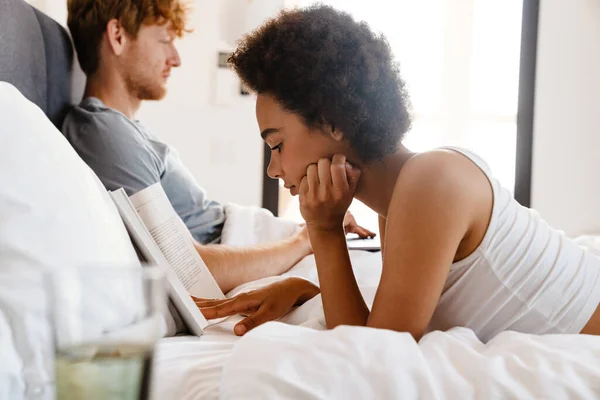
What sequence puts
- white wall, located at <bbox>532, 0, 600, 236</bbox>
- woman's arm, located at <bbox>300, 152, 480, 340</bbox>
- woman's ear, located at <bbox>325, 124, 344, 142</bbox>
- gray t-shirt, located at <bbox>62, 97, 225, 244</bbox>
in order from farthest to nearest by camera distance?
white wall, located at <bbox>532, 0, 600, 236</bbox> < gray t-shirt, located at <bbox>62, 97, 225, 244</bbox> < woman's ear, located at <bbox>325, 124, 344, 142</bbox> < woman's arm, located at <bbox>300, 152, 480, 340</bbox>

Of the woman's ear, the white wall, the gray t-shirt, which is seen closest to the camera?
the woman's ear

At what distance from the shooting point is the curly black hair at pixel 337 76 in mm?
1106

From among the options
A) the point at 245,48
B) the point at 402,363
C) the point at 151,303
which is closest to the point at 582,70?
the point at 245,48

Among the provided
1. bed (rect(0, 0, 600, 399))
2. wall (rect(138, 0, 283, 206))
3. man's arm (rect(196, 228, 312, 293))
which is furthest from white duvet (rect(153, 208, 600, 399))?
wall (rect(138, 0, 283, 206))

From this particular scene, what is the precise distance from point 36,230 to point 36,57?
2.56 feet

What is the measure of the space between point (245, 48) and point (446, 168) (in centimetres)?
49

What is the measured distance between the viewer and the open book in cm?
107

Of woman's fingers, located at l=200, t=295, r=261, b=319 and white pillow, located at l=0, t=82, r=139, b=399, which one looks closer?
white pillow, located at l=0, t=82, r=139, b=399

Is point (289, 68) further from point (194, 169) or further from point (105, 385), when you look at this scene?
point (194, 169)

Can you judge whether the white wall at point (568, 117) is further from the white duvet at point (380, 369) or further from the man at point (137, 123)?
the white duvet at point (380, 369)

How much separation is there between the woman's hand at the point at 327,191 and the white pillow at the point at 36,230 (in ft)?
1.07

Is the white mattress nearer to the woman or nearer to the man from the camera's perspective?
the woman

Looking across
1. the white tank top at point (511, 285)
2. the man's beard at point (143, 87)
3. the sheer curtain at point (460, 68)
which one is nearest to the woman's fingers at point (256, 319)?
the white tank top at point (511, 285)

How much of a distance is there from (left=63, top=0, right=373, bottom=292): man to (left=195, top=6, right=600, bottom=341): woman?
1.30 feet
